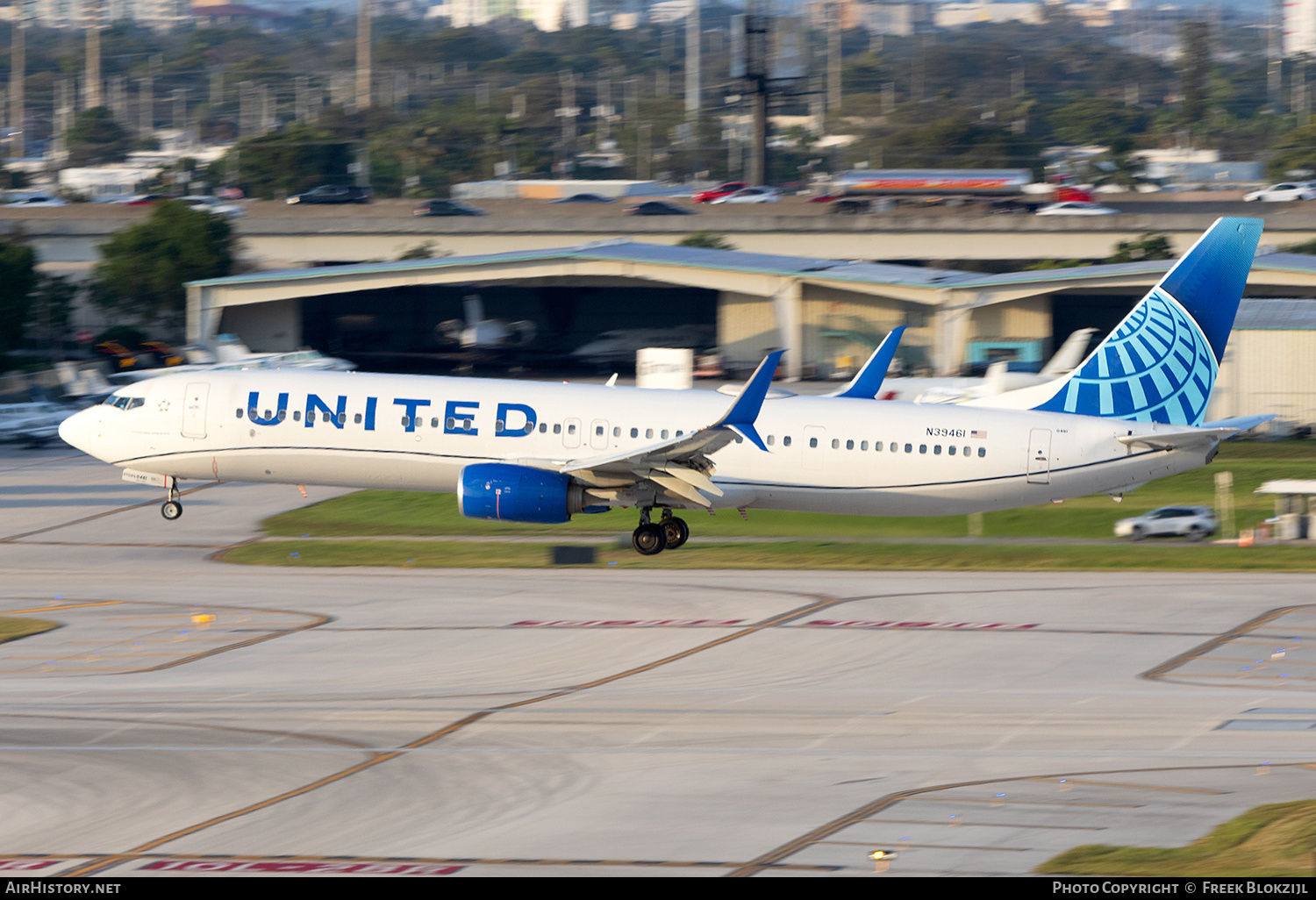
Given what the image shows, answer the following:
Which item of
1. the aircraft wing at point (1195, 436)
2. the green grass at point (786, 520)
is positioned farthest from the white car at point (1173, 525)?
the aircraft wing at point (1195, 436)

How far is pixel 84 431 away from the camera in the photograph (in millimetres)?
42844

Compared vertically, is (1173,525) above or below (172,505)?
below

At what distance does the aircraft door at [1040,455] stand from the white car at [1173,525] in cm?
737

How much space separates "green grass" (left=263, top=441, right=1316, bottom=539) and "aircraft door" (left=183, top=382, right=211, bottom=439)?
6.57 metres

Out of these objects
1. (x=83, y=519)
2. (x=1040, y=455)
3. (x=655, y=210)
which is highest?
(x=655, y=210)

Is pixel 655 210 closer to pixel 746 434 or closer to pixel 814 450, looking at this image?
pixel 814 450

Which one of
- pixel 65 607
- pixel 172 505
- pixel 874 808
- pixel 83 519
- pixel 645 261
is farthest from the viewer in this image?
pixel 645 261

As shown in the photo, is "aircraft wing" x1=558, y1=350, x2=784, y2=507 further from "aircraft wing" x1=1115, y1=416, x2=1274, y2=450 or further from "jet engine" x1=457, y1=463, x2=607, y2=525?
"aircraft wing" x1=1115, y1=416, x2=1274, y2=450

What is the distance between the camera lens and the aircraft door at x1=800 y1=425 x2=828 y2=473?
132 ft

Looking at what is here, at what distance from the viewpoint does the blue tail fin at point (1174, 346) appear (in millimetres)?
40781

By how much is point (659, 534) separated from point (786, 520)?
803cm

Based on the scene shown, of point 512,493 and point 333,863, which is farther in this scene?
point 512,493

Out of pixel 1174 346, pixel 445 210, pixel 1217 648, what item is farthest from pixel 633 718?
pixel 445 210

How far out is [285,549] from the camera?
4403 cm
